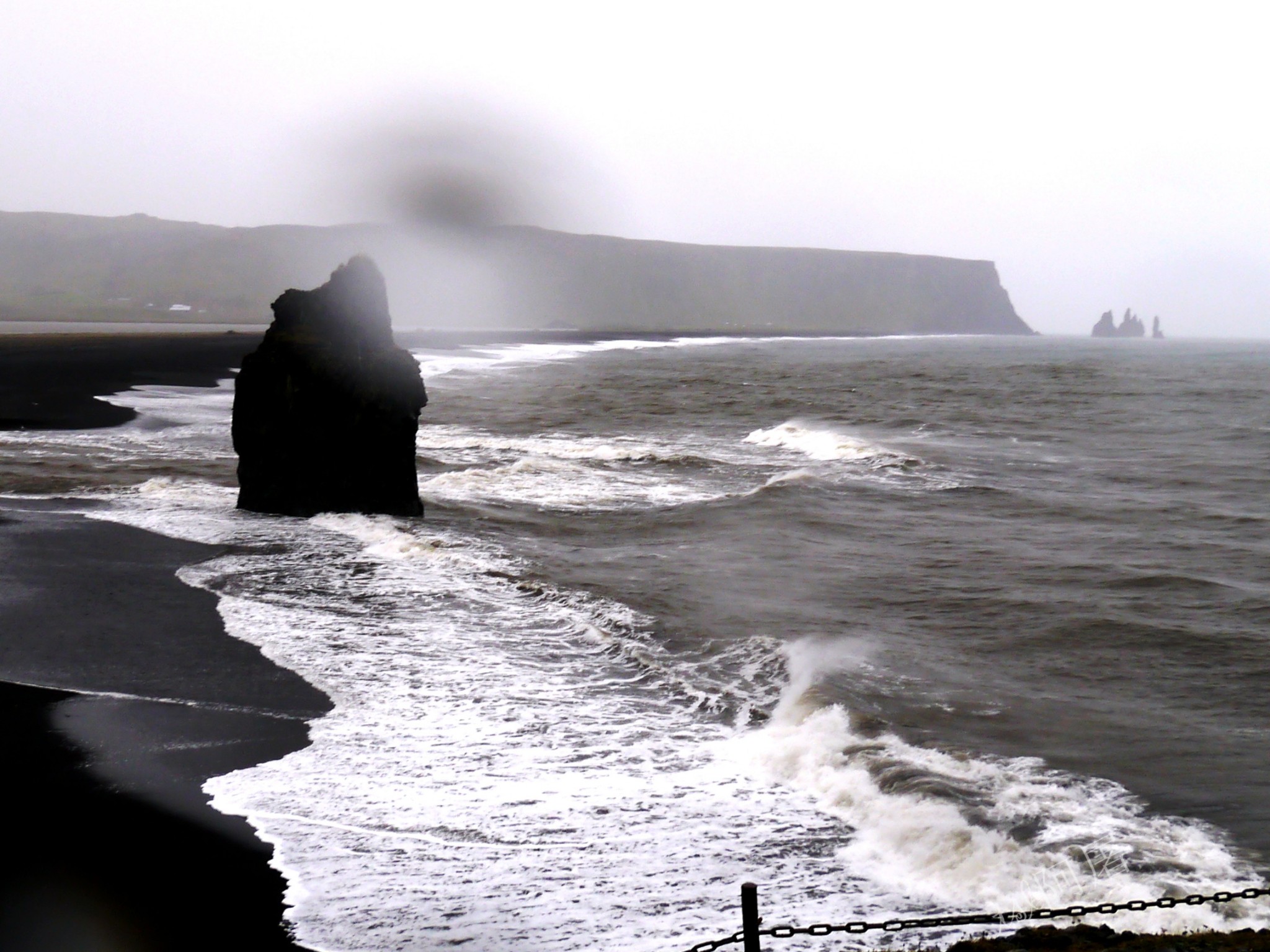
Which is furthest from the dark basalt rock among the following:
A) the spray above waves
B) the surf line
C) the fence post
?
the fence post

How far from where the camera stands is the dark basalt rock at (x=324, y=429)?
16.5m

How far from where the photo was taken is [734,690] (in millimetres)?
9352

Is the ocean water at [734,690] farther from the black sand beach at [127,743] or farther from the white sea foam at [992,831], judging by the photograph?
the black sand beach at [127,743]

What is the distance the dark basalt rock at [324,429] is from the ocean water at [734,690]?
395 millimetres

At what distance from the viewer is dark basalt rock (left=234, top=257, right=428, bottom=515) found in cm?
1650

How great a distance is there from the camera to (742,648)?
34.6 feet

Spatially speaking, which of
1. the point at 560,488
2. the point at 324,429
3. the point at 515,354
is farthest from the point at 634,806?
the point at 515,354

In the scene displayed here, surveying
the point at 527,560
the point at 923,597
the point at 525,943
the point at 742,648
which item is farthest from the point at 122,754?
the point at 923,597

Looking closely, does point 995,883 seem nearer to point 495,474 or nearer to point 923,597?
point 923,597

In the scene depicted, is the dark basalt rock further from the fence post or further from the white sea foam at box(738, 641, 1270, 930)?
the fence post

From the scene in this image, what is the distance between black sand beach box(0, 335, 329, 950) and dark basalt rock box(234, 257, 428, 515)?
2356 millimetres

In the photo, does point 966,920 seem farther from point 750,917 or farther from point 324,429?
point 324,429

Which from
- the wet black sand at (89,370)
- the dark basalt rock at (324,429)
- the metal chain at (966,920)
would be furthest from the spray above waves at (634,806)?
the wet black sand at (89,370)

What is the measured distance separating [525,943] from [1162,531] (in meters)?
14.2
